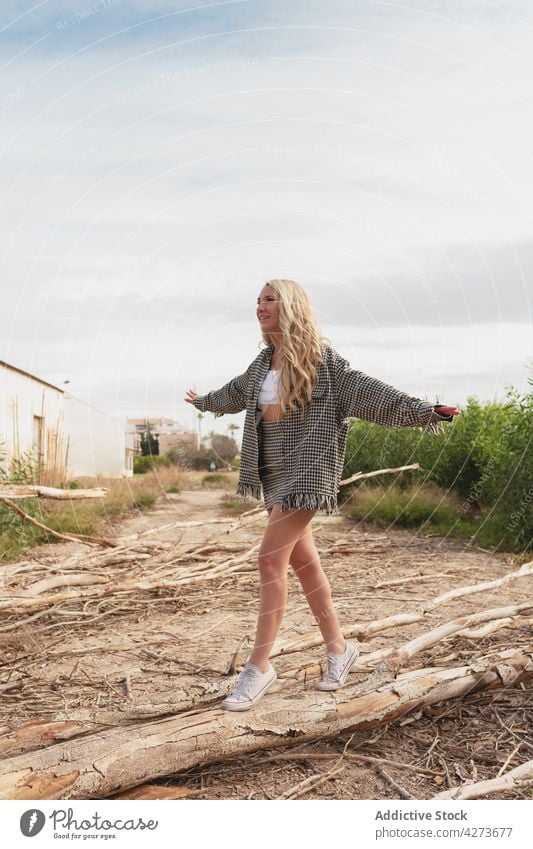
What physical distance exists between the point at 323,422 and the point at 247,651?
2.00 m

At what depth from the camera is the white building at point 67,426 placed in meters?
12.9

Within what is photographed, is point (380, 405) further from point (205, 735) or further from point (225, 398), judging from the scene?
point (205, 735)

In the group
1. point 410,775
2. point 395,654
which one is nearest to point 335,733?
point 410,775

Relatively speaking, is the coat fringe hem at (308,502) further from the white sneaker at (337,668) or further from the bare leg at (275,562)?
the white sneaker at (337,668)

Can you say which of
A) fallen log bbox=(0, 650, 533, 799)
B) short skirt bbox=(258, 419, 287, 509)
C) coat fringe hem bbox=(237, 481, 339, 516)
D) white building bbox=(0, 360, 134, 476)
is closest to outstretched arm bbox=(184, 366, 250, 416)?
short skirt bbox=(258, 419, 287, 509)

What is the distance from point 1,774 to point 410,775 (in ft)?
4.65

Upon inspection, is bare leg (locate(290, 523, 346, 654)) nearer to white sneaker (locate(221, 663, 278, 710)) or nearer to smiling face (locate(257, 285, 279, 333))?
white sneaker (locate(221, 663, 278, 710))

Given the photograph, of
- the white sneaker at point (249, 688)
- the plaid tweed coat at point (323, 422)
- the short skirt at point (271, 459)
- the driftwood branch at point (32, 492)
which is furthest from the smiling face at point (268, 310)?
the driftwood branch at point (32, 492)

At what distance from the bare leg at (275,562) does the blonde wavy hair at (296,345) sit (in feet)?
1.35

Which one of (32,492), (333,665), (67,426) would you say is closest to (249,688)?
(333,665)

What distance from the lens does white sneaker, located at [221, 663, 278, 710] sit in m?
3.04

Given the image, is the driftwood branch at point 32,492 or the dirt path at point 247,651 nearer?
the dirt path at point 247,651
